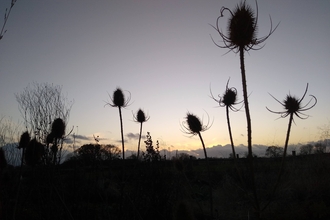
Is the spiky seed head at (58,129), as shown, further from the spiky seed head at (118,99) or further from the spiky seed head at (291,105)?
the spiky seed head at (291,105)

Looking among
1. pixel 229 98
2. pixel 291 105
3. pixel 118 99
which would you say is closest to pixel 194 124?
pixel 229 98

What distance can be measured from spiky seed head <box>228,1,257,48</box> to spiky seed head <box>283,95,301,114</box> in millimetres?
1189

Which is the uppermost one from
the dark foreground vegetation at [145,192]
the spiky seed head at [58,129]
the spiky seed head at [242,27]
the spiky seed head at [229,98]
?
the spiky seed head at [242,27]

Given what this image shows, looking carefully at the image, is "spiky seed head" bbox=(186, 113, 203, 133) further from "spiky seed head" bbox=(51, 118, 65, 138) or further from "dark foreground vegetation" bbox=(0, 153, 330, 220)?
"spiky seed head" bbox=(51, 118, 65, 138)

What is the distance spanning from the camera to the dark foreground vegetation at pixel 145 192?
16.6ft

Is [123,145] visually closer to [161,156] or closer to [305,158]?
[161,156]

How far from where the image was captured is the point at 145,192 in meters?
8.20

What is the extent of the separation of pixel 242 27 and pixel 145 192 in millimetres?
5804

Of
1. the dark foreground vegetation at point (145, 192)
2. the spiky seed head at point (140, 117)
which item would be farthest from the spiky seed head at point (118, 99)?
the dark foreground vegetation at point (145, 192)

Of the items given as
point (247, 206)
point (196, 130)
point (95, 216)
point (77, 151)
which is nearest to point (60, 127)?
Result: point (77, 151)

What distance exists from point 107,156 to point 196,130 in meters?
2.13

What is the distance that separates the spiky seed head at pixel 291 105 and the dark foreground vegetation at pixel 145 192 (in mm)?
1242

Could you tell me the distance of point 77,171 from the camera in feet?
19.1

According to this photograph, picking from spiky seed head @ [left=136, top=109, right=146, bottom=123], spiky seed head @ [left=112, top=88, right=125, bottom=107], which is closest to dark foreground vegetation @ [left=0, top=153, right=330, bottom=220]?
spiky seed head @ [left=112, top=88, right=125, bottom=107]
